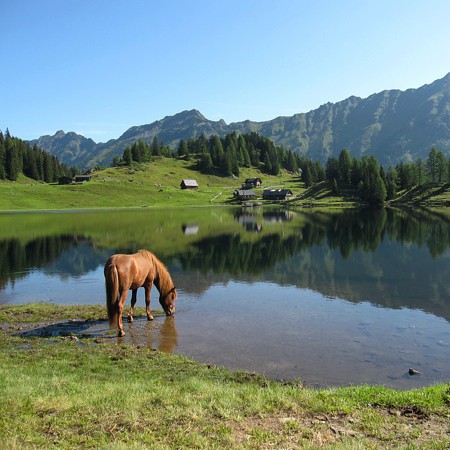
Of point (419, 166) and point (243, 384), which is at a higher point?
point (419, 166)

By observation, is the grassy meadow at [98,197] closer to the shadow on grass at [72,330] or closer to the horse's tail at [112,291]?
the shadow on grass at [72,330]

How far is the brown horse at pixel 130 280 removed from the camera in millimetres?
21141

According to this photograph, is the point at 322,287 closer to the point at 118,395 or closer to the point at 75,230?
the point at 118,395

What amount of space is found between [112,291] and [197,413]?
1225cm

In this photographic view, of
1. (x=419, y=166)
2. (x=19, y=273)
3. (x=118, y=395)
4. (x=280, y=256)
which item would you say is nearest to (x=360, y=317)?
(x=118, y=395)

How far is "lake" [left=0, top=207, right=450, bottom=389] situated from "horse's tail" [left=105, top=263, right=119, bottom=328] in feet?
4.07

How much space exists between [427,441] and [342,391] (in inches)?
145

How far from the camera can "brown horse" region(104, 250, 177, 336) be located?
21.1 meters

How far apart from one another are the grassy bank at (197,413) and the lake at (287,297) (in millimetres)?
4061

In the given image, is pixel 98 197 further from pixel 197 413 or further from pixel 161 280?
pixel 197 413

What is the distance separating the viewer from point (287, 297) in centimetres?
3031

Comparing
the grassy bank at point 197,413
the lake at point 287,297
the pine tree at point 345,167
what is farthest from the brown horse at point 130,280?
the pine tree at point 345,167

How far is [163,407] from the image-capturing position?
Result: 10398 mm

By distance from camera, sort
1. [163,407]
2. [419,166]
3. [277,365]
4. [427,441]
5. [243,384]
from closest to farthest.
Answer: [427,441] < [163,407] < [243,384] < [277,365] < [419,166]
